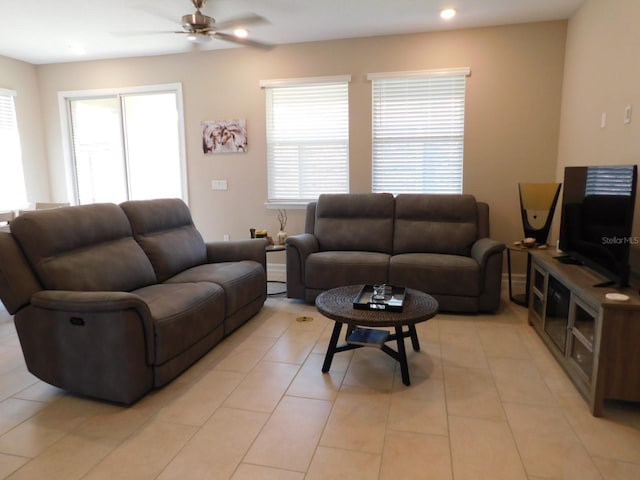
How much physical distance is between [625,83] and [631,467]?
2416mm

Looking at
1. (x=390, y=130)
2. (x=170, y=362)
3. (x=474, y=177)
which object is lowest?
(x=170, y=362)

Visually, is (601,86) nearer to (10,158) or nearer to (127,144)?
(127,144)

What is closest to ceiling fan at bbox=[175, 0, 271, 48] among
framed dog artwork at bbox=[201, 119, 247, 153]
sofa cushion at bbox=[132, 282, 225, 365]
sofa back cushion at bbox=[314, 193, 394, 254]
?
framed dog artwork at bbox=[201, 119, 247, 153]

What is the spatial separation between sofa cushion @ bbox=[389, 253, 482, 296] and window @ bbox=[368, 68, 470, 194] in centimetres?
117

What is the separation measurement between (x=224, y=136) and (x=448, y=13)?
2759 mm

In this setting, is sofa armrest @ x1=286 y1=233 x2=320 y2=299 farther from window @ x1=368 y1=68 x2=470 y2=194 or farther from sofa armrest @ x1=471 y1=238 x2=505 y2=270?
sofa armrest @ x1=471 y1=238 x2=505 y2=270

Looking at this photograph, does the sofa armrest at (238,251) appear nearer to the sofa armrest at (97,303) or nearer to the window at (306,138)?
the window at (306,138)

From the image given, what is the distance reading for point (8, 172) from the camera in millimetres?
5062

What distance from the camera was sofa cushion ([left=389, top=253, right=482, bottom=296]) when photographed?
3.44m

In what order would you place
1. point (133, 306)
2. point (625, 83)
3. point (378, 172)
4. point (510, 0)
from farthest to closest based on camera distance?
Result: point (378, 172) → point (510, 0) → point (625, 83) → point (133, 306)

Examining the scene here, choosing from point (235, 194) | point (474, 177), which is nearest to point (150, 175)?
point (235, 194)

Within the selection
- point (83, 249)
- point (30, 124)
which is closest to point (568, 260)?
point (83, 249)

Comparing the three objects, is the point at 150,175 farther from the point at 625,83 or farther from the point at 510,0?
the point at 625,83

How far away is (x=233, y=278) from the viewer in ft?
10.2
